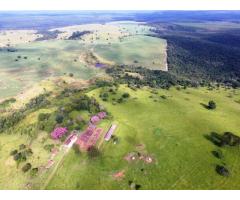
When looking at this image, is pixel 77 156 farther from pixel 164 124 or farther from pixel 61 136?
pixel 164 124

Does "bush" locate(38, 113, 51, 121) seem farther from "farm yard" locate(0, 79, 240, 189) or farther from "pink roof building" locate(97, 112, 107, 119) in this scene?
"pink roof building" locate(97, 112, 107, 119)

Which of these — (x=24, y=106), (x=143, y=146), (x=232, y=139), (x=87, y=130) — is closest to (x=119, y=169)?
(x=143, y=146)

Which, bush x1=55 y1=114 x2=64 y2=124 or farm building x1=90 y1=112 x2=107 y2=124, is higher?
bush x1=55 y1=114 x2=64 y2=124

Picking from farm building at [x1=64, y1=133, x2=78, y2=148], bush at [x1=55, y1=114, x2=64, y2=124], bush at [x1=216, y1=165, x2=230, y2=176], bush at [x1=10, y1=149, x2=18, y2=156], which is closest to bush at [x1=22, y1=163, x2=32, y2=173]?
bush at [x1=10, y1=149, x2=18, y2=156]

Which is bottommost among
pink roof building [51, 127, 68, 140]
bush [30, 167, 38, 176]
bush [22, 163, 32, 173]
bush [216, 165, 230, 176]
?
pink roof building [51, 127, 68, 140]

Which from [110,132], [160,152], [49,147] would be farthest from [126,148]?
[49,147]

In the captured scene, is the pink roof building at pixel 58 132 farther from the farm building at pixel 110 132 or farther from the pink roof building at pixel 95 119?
the farm building at pixel 110 132

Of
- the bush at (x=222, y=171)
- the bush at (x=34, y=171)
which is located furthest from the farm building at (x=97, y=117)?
the bush at (x=222, y=171)

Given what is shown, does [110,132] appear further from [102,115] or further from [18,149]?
[18,149]

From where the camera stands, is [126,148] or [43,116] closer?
[126,148]
